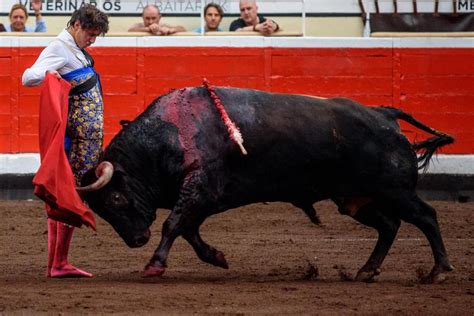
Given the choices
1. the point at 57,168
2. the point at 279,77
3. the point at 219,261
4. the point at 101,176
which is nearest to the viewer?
the point at 57,168

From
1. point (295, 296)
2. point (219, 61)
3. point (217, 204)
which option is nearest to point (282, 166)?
point (217, 204)

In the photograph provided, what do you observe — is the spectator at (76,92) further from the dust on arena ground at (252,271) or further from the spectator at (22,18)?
the spectator at (22,18)

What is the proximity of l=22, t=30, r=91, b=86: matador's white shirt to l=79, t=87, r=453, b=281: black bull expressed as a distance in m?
0.49

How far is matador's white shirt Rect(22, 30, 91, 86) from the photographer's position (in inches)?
279

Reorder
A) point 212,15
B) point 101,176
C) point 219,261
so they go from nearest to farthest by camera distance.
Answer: point 101,176 < point 219,261 < point 212,15

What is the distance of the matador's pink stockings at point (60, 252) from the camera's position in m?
7.30

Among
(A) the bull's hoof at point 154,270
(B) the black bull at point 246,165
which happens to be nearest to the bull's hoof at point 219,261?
(B) the black bull at point 246,165

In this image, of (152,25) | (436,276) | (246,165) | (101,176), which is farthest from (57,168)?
(152,25)

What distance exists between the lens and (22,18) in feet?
42.1

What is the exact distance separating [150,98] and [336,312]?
23.7ft

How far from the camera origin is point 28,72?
7125 mm

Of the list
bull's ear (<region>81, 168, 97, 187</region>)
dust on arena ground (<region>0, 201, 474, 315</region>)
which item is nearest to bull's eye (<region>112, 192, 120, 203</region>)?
bull's ear (<region>81, 168, 97, 187</region>)

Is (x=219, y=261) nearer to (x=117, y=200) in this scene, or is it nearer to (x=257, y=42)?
(x=117, y=200)

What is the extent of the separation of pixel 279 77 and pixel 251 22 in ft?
2.03
